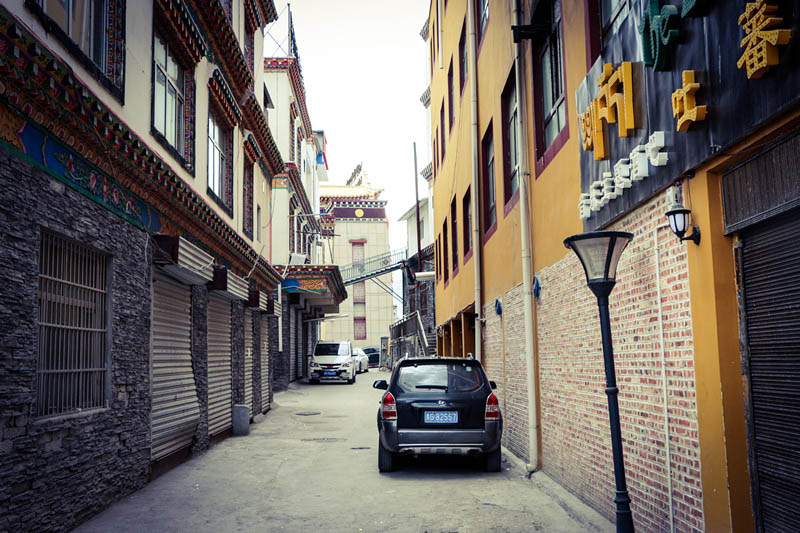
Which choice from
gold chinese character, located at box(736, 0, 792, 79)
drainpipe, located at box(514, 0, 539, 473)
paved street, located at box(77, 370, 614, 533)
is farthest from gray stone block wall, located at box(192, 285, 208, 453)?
gold chinese character, located at box(736, 0, 792, 79)

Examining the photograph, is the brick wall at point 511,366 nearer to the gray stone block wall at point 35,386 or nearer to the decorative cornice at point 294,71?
the gray stone block wall at point 35,386

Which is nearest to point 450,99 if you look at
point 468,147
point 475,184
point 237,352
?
point 468,147

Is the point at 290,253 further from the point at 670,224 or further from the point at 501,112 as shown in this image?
the point at 670,224

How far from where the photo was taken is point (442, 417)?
947 cm

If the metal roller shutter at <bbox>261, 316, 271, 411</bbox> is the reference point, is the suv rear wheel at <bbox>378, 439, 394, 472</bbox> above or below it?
below

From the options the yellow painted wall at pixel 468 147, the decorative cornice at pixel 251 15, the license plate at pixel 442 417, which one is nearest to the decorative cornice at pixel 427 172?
the yellow painted wall at pixel 468 147

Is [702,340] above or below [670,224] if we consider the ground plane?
below

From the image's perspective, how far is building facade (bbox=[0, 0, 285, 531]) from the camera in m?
5.77

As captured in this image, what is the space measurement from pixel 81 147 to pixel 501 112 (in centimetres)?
775

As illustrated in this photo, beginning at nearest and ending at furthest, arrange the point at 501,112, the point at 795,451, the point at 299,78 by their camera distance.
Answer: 1. the point at 795,451
2. the point at 501,112
3. the point at 299,78

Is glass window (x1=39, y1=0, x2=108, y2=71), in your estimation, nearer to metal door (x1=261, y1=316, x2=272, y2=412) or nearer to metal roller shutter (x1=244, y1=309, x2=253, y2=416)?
metal roller shutter (x1=244, y1=309, x2=253, y2=416)

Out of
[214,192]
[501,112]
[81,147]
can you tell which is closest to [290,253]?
[214,192]

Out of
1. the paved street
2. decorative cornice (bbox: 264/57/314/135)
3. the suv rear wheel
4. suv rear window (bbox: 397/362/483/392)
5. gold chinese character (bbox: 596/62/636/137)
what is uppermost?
decorative cornice (bbox: 264/57/314/135)

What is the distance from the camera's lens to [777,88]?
11.8 ft
